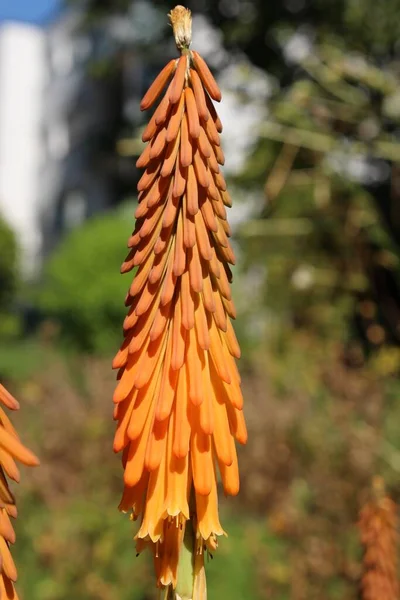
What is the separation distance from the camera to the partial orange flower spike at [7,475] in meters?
0.81

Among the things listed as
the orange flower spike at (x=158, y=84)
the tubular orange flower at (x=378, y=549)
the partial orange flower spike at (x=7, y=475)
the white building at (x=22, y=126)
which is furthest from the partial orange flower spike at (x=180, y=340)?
the white building at (x=22, y=126)

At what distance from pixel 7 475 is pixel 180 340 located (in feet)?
1.01

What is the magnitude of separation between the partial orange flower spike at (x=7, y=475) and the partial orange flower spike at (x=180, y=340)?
0.22 metres

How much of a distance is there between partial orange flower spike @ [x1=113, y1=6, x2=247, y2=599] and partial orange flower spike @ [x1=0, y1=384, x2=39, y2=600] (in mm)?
220

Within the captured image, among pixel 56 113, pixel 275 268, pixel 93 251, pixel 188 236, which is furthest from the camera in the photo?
pixel 56 113

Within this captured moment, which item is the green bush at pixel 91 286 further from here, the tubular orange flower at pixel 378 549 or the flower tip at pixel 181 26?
the flower tip at pixel 181 26

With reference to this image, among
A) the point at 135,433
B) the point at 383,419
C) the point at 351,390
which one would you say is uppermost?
the point at 351,390

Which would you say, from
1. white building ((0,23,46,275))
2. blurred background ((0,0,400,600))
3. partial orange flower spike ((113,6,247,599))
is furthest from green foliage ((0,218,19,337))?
partial orange flower spike ((113,6,247,599))

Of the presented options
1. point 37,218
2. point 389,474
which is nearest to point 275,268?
point 389,474

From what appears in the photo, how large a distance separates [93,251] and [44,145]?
18.6m

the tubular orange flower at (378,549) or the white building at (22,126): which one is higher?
the white building at (22,126)

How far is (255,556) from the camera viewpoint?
21.1 ft

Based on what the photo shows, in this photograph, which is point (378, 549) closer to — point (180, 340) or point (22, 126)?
point (180, 340)

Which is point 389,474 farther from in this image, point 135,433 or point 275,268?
point 135,433
